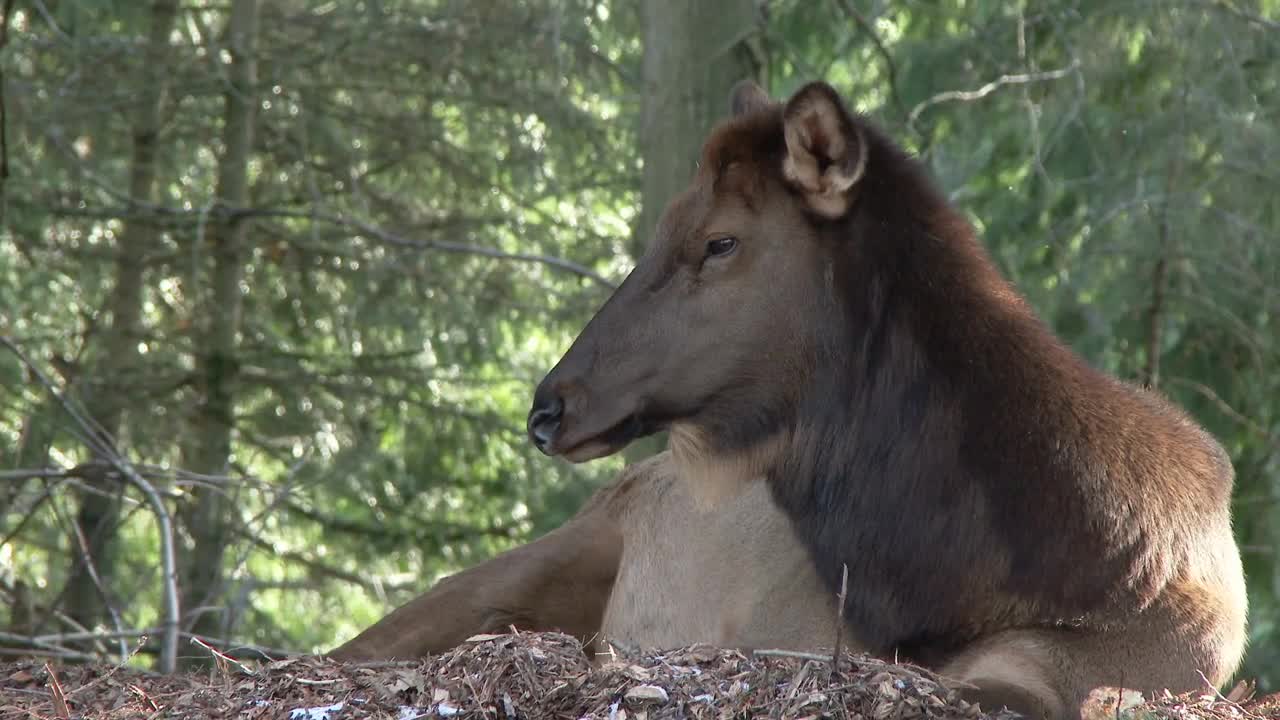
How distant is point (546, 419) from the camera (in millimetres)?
4758

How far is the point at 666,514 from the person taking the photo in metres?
5.98

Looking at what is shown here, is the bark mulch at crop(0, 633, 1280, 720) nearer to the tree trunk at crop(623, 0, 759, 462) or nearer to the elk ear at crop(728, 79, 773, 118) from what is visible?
the elk ear at crop(728, 79, 773, 118)

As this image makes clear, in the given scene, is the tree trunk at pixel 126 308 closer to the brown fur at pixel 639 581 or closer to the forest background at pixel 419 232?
the forest background at pixel 419 232

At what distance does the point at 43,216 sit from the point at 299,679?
7.11m

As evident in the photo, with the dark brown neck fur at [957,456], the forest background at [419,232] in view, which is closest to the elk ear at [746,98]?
the dark brown neck fur at [957,456]

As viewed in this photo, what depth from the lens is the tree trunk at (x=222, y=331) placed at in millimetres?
10750

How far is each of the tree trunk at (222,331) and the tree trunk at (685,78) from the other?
427 cm

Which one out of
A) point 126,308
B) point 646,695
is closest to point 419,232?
point 126,308

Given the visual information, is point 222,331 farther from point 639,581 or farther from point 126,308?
point 639,581

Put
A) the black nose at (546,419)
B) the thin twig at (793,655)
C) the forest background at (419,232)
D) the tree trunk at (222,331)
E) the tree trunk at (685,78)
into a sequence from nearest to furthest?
the thin twig at (793,655) → the black nose at (546,419) → the tree trunk at (685,78) → the forest background at (419,232) → the tree trunk at (222,331)

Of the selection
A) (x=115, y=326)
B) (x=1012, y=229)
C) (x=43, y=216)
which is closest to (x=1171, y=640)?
(x=1012, y=229)

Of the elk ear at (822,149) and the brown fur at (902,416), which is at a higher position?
the elk ear at (822,149)

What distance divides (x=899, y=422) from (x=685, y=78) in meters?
2.93

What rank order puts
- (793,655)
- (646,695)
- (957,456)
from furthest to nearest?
(957,456) < (793,655) < (646,695)
